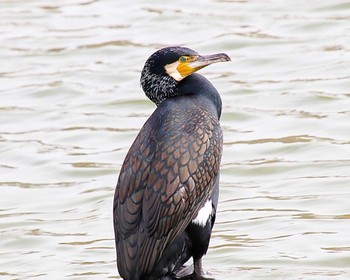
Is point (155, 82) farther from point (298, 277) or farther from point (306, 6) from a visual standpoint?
point (306, 6)

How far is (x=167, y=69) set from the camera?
7.47m

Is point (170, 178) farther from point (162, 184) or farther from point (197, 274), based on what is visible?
point (197, 274)

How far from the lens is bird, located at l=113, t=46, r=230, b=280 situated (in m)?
7.02

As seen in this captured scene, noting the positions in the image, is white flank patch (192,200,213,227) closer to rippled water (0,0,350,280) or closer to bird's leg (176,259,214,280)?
bird's leg (176,259,214,280)

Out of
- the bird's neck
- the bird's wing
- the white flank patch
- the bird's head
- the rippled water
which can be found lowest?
the rippled water

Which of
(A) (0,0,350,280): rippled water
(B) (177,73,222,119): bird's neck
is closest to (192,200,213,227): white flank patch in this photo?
(B) (177,73,222,119): bird's neck

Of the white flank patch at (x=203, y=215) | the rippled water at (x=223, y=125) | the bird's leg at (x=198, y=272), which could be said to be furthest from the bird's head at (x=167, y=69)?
the rippled water at (x=223, y=125)

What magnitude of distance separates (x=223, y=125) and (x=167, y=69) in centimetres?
424

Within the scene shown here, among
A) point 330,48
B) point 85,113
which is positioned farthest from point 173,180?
point 330,48

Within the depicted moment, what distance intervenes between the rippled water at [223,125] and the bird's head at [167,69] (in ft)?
4.34

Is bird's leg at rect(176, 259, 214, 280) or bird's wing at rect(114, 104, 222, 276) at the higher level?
bird's wing at rect(114, 104, 222, 276)

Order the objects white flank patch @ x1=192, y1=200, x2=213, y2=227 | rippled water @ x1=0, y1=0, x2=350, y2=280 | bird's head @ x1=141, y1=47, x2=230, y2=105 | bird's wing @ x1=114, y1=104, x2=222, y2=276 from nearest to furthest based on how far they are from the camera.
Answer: bird's wing @ x1=114, y1=104, x2=222, y2=276
white flank patch @ x1=192, y1=200, x2=213, y2=227
bird's head @ x1=141, y1=47, x2=230, y2=105
rippled water @ x1=0, y1=0, x2=350, y2=280

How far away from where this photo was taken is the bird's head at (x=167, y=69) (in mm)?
7465

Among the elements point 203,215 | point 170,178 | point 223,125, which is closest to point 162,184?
point 170,178
